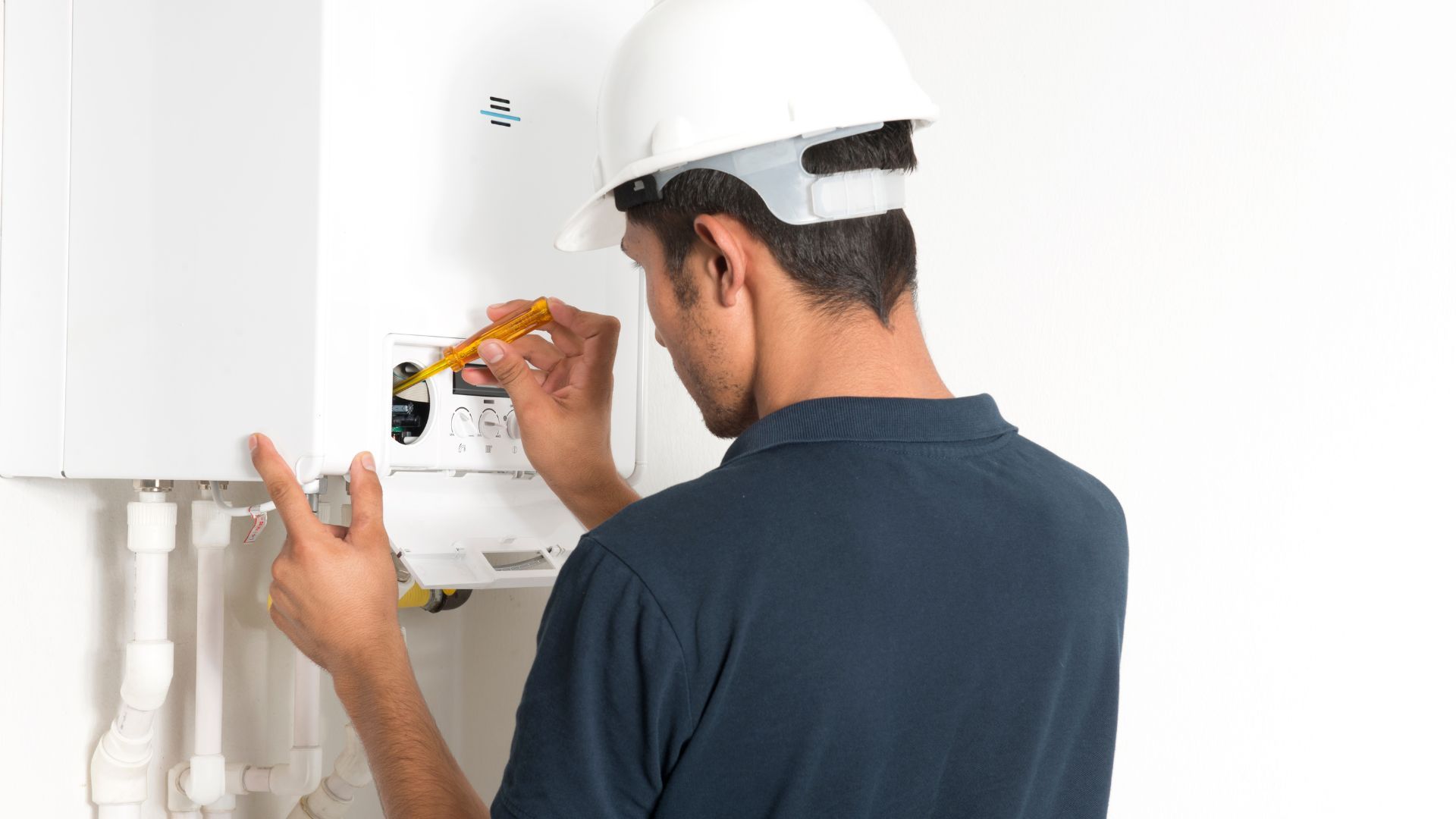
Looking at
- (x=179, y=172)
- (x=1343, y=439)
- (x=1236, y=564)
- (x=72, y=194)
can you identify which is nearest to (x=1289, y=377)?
(x=1343, y=439)

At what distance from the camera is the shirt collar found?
760 millimetres

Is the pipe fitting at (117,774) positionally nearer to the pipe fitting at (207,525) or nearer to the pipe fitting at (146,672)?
the pipe fitting at (146,672)

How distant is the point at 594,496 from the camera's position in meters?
1.17

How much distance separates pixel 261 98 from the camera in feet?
3.29

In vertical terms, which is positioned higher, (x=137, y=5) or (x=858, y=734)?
(x=137, y=5)

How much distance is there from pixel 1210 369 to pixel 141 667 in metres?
1.06

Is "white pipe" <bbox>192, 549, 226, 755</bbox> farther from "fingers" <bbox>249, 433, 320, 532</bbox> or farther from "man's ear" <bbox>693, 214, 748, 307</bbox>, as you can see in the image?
"man's ear" <bbox>693, 214, 748, 307</bbox>

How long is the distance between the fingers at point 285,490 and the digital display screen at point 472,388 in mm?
192

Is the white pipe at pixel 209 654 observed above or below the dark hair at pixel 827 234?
below

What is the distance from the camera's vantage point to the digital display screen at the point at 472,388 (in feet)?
3.72

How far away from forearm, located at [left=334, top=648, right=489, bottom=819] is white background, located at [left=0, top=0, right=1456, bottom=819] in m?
0.48

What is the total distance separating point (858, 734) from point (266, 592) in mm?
955

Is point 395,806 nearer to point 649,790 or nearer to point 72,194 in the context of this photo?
point 649,790

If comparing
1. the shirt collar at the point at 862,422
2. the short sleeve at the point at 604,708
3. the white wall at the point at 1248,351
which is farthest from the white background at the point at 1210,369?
the short sleeve at the point at 604,708
